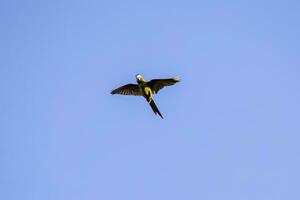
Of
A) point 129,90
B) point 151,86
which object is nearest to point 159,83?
point 151,86

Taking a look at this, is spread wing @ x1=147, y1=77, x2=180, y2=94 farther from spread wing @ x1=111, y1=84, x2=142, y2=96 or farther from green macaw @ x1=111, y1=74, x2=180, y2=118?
spread wing @ x1=111, y1=84, x2=142, y2=96

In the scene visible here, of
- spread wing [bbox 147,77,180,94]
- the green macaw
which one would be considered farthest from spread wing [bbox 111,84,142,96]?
spread wing [bbox 147,77,180,94]

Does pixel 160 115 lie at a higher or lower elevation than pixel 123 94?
lower

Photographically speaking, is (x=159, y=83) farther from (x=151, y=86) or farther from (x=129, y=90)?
(x=129, y=90)

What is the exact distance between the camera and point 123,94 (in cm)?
3512

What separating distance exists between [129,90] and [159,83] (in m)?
1.84

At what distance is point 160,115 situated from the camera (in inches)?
1289

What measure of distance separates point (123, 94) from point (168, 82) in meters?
2.60

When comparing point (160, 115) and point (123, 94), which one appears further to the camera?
point (123, 94)

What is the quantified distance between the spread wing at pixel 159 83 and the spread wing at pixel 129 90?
0.99 meters

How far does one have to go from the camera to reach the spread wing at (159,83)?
33375 mm

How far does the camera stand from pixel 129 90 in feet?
114

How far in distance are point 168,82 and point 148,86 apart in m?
0.88

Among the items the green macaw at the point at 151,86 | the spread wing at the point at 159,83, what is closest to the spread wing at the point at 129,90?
the green macaw at the point at 151,86
